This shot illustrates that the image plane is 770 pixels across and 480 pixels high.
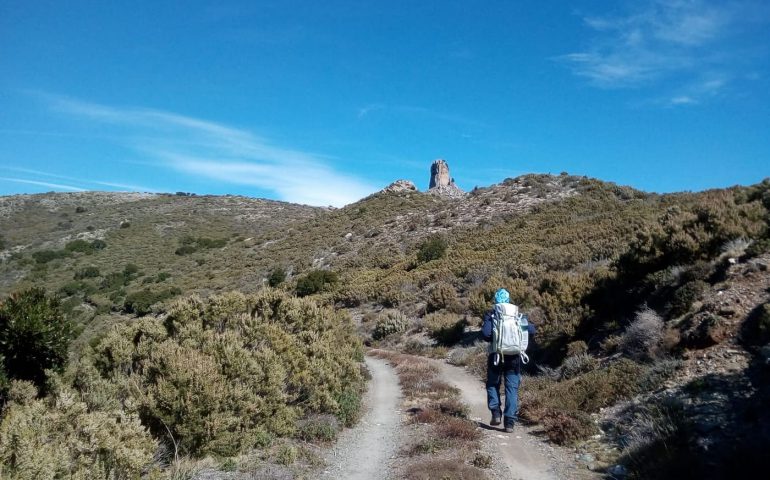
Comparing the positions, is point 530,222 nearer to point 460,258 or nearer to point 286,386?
point 460,258

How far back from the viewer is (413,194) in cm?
5406

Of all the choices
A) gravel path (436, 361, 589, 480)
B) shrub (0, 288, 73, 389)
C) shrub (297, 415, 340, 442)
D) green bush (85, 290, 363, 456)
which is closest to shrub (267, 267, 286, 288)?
green bush (85, 290, 363, 456)

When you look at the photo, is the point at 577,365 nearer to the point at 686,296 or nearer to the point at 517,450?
the point at 686,296

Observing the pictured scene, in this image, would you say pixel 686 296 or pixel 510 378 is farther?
pixel 686 296

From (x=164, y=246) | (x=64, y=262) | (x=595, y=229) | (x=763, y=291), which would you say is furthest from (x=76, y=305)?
(x=763, y=291)

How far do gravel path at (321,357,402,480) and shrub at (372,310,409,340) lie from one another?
7.14 metres

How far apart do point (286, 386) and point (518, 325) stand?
3.88 meters

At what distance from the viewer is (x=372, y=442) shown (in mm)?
7551

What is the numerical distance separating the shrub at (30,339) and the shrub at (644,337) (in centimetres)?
993

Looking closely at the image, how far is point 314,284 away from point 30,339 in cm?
1873

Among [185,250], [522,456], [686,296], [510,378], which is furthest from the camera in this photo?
[185,250]

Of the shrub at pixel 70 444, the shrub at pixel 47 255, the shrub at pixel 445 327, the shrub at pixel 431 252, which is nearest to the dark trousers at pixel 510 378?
the shrub at pixel 70 444

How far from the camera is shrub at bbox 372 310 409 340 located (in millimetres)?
18281

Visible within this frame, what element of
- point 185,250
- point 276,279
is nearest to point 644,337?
point 276,279
